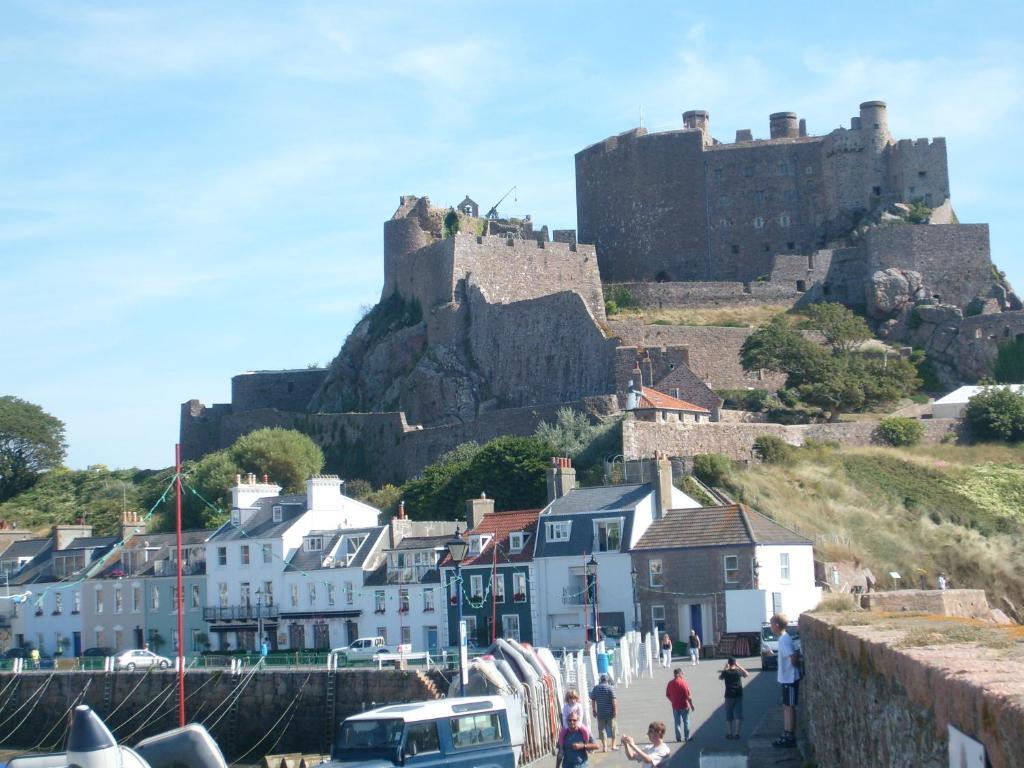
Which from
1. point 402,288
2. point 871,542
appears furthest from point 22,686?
point 402,288

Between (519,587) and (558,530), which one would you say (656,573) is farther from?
(519,587)

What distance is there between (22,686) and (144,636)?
7019mm

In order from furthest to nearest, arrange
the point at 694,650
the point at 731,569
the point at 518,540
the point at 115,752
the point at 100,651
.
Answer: the point at 100,651
the point at 518,540
the point at 731,569
the point at 694,650
the point at 115,752

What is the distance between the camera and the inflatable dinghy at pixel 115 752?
15398mm

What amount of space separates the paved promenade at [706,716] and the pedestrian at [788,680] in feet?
0.78

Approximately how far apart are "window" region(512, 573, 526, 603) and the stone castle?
14899 millimetres

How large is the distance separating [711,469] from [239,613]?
596 inches

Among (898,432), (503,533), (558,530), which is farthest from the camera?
(898,432)

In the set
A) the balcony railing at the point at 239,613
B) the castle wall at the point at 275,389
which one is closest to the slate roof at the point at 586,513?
the balcony railing at the point at 239,613

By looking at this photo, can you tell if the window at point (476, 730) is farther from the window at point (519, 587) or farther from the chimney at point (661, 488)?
the chimney at point (661, 488)

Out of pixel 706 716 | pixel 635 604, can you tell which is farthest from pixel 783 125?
pixel 706 716

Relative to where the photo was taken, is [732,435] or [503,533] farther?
[732,435]

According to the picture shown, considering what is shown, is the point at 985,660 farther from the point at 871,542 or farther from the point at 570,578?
the point at 871,542

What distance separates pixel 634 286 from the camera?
70.6 meters
